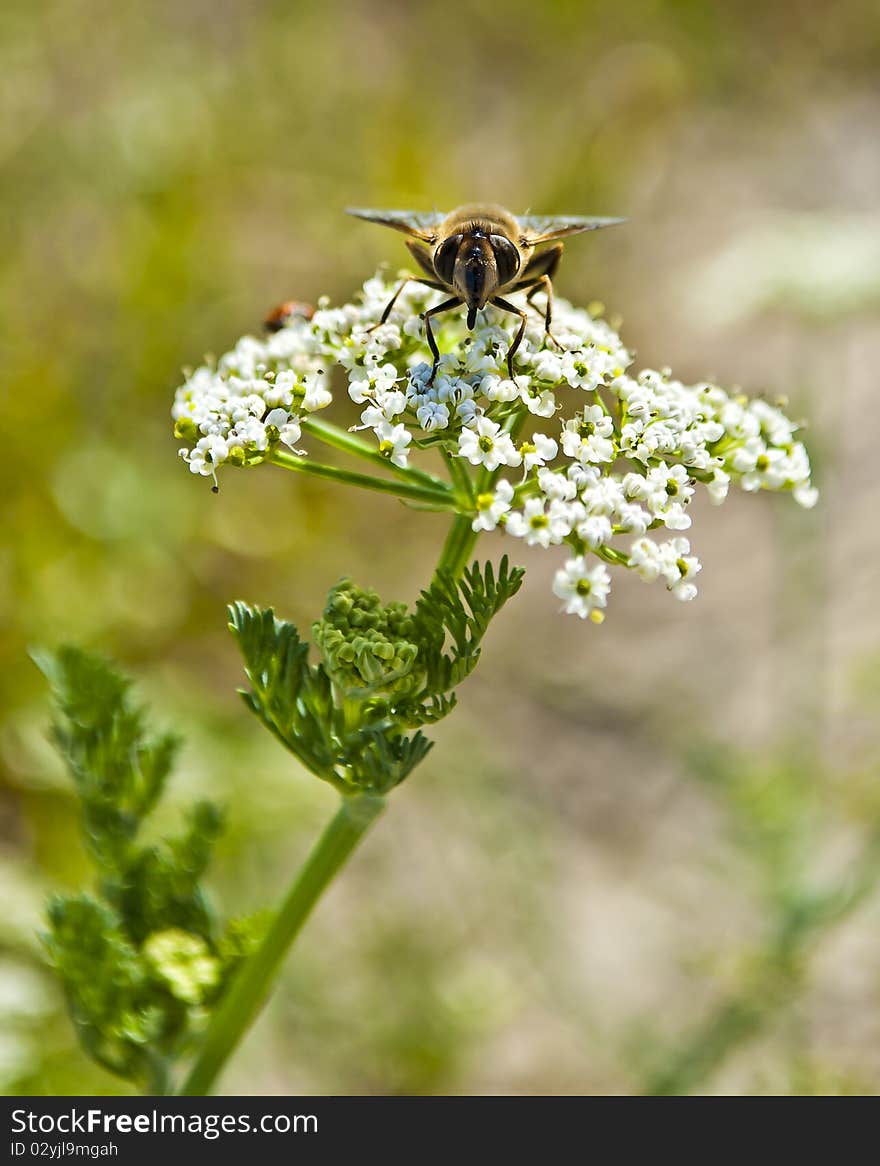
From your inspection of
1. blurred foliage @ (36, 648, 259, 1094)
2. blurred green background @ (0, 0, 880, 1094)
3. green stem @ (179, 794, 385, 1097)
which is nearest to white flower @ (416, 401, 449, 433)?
green stem @ (179, 794, 385, 1097)

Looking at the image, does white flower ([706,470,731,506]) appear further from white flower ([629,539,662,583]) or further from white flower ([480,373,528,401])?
white flower ([480,373,528,401])

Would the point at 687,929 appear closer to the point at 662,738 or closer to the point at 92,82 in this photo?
the point at 662,738

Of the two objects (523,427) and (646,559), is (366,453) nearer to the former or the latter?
(523,427)

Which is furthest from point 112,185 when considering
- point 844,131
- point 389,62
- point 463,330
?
point 844,131

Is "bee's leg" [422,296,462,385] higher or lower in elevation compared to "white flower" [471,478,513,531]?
higher

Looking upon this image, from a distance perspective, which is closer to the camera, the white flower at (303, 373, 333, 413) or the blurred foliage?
the white flower at (303, 373, 333, 413)

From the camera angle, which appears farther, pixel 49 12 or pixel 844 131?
pixel 844 131

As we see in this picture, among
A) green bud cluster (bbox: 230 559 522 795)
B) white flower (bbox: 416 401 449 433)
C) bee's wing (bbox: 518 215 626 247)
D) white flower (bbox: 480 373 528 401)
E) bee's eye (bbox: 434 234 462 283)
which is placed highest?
bee's wing (bbox: 518 215 626 247)
